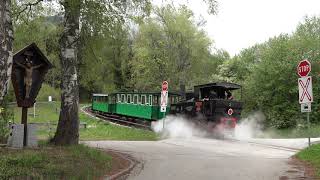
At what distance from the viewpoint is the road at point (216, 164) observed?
11.7 meters

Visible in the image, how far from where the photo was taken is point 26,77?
14.0 m

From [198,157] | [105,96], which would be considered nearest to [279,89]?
[105,96]

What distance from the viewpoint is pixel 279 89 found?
119 ft

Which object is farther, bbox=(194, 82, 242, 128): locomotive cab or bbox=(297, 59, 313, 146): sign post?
bbox=(194, 82, 242, 128): locomotive cab

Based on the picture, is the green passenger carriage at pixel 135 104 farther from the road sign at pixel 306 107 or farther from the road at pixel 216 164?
the road sign at pixel 306 107

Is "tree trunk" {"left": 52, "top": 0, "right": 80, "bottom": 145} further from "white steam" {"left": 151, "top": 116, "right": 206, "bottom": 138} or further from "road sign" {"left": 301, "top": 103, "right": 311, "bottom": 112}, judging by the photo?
"white steam" {"left": 151, "top": 116, "right": 206, "bottom": 138}

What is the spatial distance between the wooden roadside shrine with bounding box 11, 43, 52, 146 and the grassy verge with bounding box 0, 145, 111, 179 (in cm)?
176

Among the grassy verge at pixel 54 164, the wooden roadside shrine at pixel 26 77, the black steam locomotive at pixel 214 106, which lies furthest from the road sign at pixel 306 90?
the black steam locomotive at pixel 214 106

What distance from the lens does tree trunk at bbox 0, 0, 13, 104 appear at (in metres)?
10.4

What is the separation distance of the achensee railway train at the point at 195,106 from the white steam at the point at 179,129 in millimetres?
454

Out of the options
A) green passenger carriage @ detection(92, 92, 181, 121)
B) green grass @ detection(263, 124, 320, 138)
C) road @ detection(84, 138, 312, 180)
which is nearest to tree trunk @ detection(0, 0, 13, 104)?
road @ detection(84, 138, 312, 180)

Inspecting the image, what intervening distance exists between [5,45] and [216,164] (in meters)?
6.67

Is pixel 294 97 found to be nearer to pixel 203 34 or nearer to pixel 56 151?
pixel 203 34

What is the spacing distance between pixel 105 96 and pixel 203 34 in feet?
46.8
